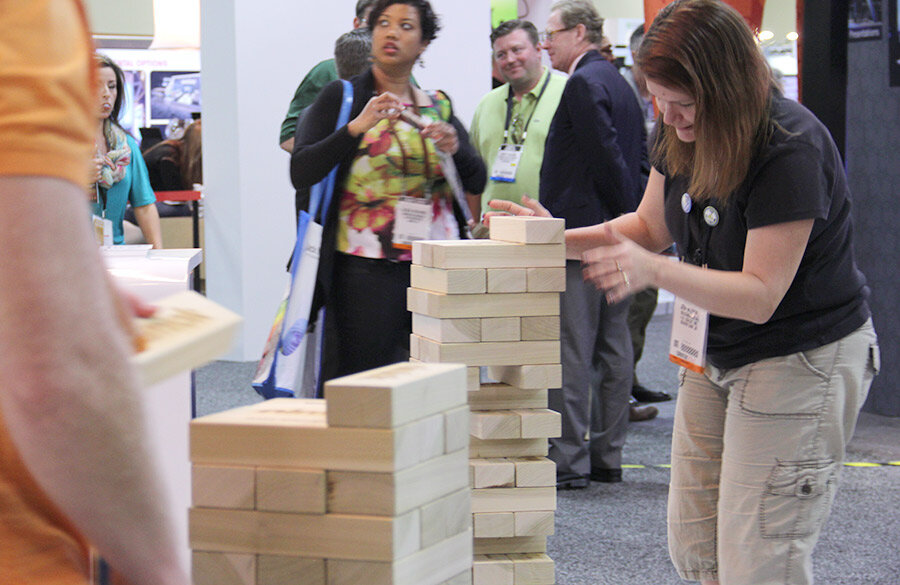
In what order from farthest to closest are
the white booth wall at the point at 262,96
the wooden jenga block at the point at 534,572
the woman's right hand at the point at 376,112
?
the white booth wall at the point at 262,96
the woman's right hand at the point at 376,112
the wooden jenga block at the point at 534,572

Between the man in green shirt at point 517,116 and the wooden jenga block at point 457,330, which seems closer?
the wooden jenga block at point 457,330

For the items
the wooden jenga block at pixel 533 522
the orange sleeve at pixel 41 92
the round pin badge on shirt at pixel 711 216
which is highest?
the orange sleeve at pixel 41 92

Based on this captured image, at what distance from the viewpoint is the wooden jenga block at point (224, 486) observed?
1.10 m

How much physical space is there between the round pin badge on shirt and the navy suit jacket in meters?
1.82

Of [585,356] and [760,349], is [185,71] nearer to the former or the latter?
[585,356]

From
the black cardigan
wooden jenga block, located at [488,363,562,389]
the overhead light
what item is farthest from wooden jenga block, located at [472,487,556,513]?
the overhead light

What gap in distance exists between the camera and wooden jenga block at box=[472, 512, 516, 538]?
92.0 inches

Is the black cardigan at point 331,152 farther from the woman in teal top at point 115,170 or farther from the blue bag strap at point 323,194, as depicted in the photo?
the woman in teal top at point 115,170

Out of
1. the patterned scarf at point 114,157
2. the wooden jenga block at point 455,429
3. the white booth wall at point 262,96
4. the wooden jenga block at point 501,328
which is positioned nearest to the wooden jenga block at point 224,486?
the wooden jenga block at point 455,429

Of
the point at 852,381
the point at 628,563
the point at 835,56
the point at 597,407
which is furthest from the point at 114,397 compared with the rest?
the point at 835,56

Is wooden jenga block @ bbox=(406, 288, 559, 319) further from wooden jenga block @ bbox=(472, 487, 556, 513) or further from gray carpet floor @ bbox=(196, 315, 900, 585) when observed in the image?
gray carpet floor @ bbox=(196, 315, 900, 585)

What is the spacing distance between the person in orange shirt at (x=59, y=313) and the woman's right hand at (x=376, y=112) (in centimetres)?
213

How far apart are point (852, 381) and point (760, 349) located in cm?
19

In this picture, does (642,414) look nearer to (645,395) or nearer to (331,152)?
(645,395)
